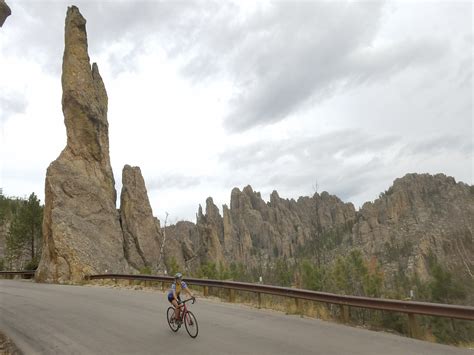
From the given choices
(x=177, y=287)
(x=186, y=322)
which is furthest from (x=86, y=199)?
(x=186, y=322)

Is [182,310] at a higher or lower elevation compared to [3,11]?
lower

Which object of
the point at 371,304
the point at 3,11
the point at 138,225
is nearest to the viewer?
the point at 3,11

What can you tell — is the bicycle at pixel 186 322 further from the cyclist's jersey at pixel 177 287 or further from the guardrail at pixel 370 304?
the guardrail at pixel 370 304

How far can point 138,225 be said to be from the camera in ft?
137

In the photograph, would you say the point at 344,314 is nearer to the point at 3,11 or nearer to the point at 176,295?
the point at 176,295

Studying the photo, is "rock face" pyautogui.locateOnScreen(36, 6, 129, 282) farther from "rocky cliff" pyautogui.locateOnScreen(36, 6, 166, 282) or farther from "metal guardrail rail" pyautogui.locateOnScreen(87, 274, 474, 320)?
"metal guardrail rail" pyautogui.locateOnScreen(87, 274, 474, 320)

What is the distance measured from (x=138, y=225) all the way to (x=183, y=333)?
32.9m

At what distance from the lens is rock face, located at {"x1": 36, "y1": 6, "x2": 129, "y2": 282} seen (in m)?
26.9

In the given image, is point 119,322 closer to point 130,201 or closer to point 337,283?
point 130,201

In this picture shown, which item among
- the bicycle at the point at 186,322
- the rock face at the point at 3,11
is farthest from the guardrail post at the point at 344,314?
the rock face at the point at 3,11

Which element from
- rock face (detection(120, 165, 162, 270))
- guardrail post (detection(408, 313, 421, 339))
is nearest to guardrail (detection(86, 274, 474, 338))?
guardrail post (detection(408, 313, 421, 339))

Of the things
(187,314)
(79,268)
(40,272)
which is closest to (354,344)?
(187,314)

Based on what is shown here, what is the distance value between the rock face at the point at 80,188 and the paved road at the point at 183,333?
511 inches

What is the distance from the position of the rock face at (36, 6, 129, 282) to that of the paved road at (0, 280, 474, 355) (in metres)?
13.0
